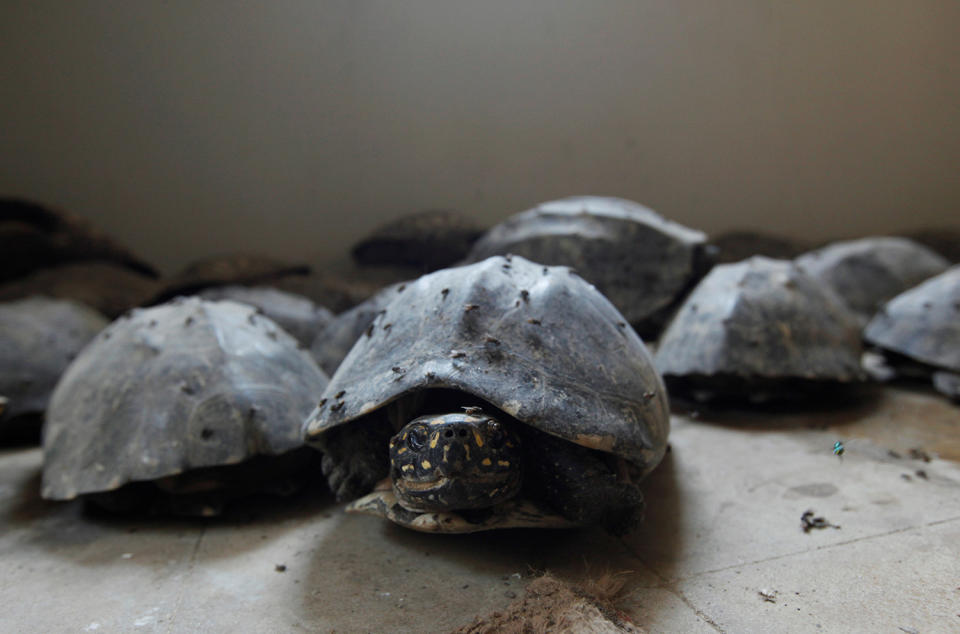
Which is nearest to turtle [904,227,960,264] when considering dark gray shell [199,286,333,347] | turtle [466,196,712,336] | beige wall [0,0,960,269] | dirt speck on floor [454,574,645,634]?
beige wall [0,0,960,269]

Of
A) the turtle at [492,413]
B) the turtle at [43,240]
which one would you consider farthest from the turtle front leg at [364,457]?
the turtle at [43,240]

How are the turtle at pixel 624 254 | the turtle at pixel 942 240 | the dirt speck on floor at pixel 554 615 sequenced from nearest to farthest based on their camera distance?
the dirt speck on floor at pixel 554 615, the turtle at pixel 624 254, the turtle at pixel 942 240

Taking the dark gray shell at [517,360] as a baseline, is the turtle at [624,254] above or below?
below

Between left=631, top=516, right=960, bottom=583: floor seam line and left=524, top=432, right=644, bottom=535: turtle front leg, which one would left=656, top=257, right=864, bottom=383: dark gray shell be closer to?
left=631, top=516, right=960, bottom=583: floor seam line

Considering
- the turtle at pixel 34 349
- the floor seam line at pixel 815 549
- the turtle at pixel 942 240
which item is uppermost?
the floor seam line at pixel 815 549

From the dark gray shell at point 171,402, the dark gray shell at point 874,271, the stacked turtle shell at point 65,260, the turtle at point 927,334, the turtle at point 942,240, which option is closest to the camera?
the dark gray shell at point 171,402

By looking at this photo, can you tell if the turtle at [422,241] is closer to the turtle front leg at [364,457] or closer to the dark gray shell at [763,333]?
the dark gray shell at [763,333]

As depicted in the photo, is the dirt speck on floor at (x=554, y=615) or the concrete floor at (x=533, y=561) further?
the concrete floor at (x=533, y=561)
